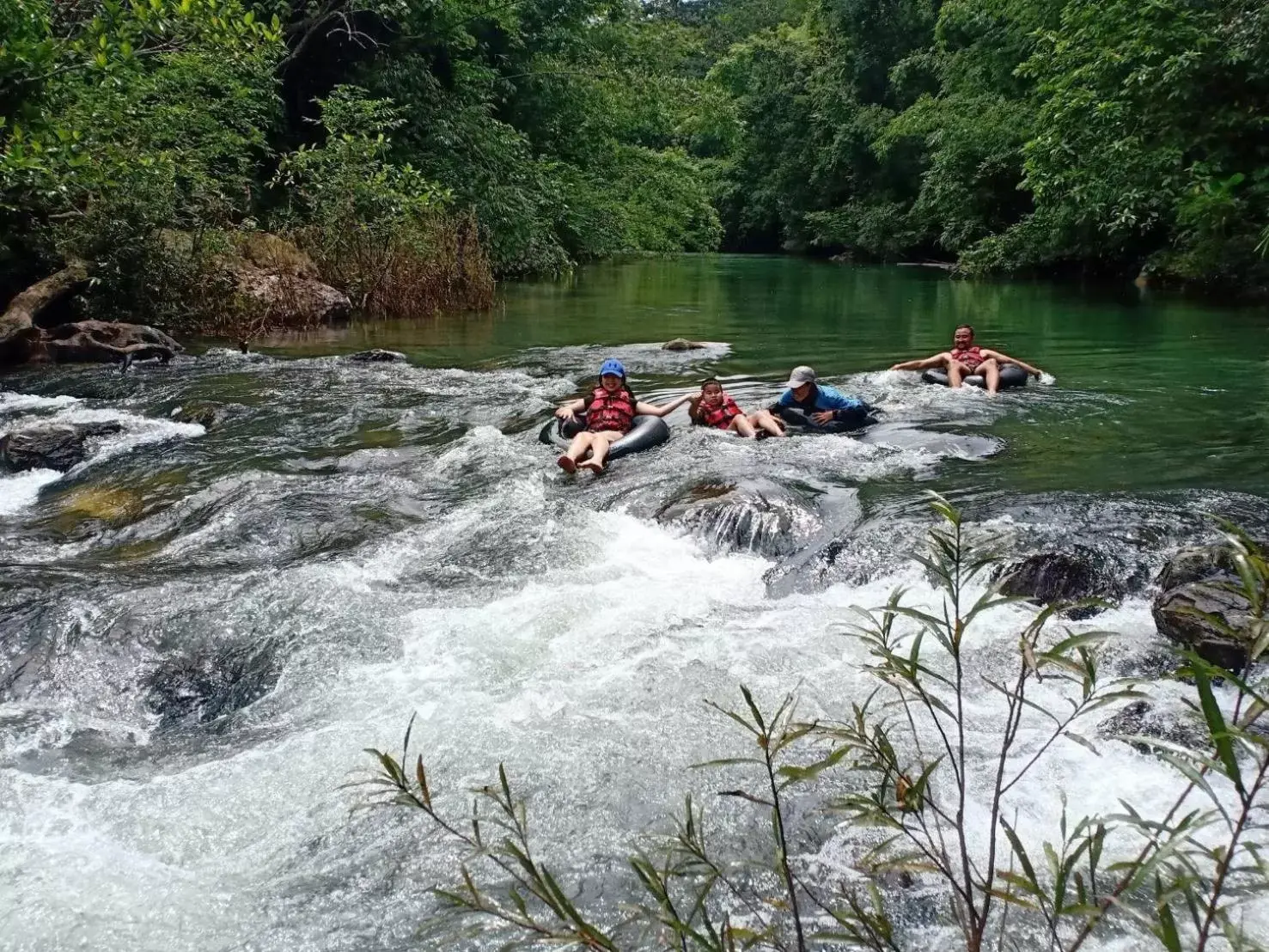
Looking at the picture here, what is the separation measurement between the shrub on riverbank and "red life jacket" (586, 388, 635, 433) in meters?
3.79

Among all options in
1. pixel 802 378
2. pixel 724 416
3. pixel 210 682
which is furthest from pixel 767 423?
pixel 210 682

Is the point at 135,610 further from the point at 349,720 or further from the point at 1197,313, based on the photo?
the point at 1197,313

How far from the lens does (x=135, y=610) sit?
4.69m

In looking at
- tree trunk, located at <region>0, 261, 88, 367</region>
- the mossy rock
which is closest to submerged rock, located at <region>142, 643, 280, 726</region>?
the mossy rock

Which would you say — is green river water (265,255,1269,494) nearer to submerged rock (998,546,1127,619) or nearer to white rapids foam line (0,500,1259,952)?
submerged rock (998,546,1127,619)

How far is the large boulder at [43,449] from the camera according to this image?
7.59 meters

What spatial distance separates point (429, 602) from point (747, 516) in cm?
202

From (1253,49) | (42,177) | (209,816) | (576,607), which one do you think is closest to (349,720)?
(209,816)

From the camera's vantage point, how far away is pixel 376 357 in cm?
1219

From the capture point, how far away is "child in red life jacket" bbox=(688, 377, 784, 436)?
8.32 metres

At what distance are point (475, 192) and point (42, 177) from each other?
37.9 feet

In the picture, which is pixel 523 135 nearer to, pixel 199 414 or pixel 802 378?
pixel 199 414

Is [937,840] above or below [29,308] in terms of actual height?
below

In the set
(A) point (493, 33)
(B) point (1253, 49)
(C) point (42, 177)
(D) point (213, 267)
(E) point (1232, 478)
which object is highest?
(A) point (493, 33)
